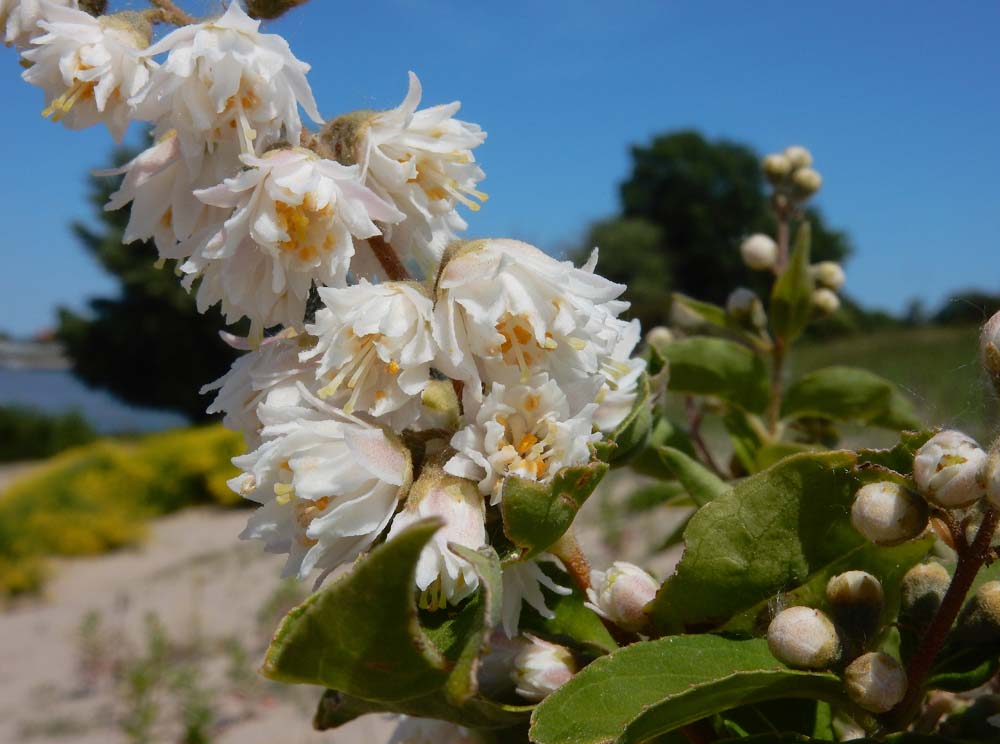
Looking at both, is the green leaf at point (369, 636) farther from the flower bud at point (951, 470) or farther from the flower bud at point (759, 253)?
the flower bud at point (759, 253)

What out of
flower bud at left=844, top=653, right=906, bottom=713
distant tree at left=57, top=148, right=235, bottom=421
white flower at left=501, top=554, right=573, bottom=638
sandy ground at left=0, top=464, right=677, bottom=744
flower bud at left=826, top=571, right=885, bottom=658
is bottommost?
distant tree at left=57, top=148, right=235, bottom=421

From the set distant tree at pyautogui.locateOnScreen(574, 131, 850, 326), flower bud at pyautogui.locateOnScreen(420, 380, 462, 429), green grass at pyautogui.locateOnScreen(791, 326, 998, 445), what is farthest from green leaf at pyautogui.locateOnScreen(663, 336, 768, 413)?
distant tree at pyautogui.locateOnScreen(574, 131, 850, 326)

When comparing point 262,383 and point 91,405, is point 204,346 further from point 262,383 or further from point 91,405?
point 262,383

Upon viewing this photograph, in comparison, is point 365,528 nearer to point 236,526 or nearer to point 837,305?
point 837,305

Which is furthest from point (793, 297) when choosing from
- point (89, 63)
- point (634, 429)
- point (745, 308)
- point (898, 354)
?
point (898, 354)

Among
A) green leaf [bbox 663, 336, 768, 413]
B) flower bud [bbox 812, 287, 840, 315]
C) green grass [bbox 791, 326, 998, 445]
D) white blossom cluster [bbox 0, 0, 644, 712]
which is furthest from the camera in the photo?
green grass [bbox 791, 326, 998, 445]

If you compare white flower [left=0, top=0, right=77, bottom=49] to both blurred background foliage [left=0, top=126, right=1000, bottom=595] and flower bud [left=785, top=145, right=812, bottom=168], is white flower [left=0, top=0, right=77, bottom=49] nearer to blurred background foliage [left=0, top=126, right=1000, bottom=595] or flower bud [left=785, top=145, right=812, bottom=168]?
blurred background foliage [left=0, top=126, right=1000, bottom=595]

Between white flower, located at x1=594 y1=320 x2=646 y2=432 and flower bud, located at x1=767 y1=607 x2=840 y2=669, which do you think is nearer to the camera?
flower bud, located at x1=767 y1=607 x2=840 y2=669
